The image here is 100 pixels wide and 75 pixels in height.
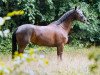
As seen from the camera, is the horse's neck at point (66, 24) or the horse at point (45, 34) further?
the horse's neck at point (66, 24)

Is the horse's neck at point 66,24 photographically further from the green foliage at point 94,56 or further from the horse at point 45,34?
the green foliage at point 94,56

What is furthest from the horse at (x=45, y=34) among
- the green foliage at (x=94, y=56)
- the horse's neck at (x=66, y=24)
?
the green foliage at (x=94, y=56)

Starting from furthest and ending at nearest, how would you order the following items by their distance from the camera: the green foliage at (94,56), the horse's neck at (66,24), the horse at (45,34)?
1. the horse's neck at (66,24)
2. the horse at (45,34)
3. the green foliage at (94,56)

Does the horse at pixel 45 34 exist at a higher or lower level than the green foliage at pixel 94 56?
lower

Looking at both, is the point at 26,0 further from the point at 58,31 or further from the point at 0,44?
the point at 58,31

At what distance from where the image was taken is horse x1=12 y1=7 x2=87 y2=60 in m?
10.6

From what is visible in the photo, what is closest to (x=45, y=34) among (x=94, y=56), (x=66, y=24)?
(x=66, y=24)

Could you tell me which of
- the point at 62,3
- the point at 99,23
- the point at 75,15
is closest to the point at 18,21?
the point at 62,3

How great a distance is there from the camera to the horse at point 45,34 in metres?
10.6

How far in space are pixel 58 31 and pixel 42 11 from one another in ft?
18.3

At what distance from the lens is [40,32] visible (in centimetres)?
→ 1077

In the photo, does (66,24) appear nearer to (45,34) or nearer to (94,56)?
(45,34)

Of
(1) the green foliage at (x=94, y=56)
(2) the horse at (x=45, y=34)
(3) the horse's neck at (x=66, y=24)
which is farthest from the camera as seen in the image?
(3) the horse's neck at (x=66, y=24)

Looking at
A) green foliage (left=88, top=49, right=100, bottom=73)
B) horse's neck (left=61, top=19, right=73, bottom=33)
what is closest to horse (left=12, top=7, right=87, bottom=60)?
horse's neck (left=61, top=19, right=73, bottom=33)
